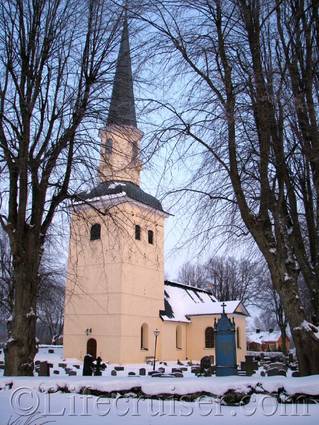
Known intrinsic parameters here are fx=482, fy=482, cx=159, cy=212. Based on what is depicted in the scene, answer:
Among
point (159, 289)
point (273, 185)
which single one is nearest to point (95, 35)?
point (273, 185)

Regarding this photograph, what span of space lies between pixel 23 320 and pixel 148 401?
13.6 ft

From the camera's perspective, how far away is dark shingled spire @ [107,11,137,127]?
1306 centimetres

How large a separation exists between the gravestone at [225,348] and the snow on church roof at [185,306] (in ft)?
80.1

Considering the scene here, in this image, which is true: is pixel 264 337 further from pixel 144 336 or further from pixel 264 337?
pixel 144 336

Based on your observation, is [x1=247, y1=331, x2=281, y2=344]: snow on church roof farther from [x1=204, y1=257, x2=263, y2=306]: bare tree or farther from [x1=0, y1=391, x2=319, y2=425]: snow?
[x1=0, y1=391, x2=319, y2=425]: snow

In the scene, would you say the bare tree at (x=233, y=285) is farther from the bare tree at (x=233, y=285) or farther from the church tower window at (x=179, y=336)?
the church tower window at (x=179, y=336)

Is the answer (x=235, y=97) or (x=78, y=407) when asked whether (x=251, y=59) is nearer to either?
(x=235, y=97)

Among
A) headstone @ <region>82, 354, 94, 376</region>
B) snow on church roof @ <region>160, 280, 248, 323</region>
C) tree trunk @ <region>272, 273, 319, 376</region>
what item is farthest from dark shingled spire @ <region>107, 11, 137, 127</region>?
snow on church roof @ <region>160, 280, 248, 323</region>

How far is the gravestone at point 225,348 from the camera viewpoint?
53.1ft

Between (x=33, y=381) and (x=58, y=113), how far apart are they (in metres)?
6.86

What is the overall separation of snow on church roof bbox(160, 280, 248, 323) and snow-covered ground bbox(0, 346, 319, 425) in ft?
103

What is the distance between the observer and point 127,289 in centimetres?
3734

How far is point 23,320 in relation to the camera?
11.9 meters

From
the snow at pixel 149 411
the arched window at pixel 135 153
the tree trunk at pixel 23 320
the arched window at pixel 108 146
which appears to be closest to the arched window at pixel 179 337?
the arched window at pixel 108 146
